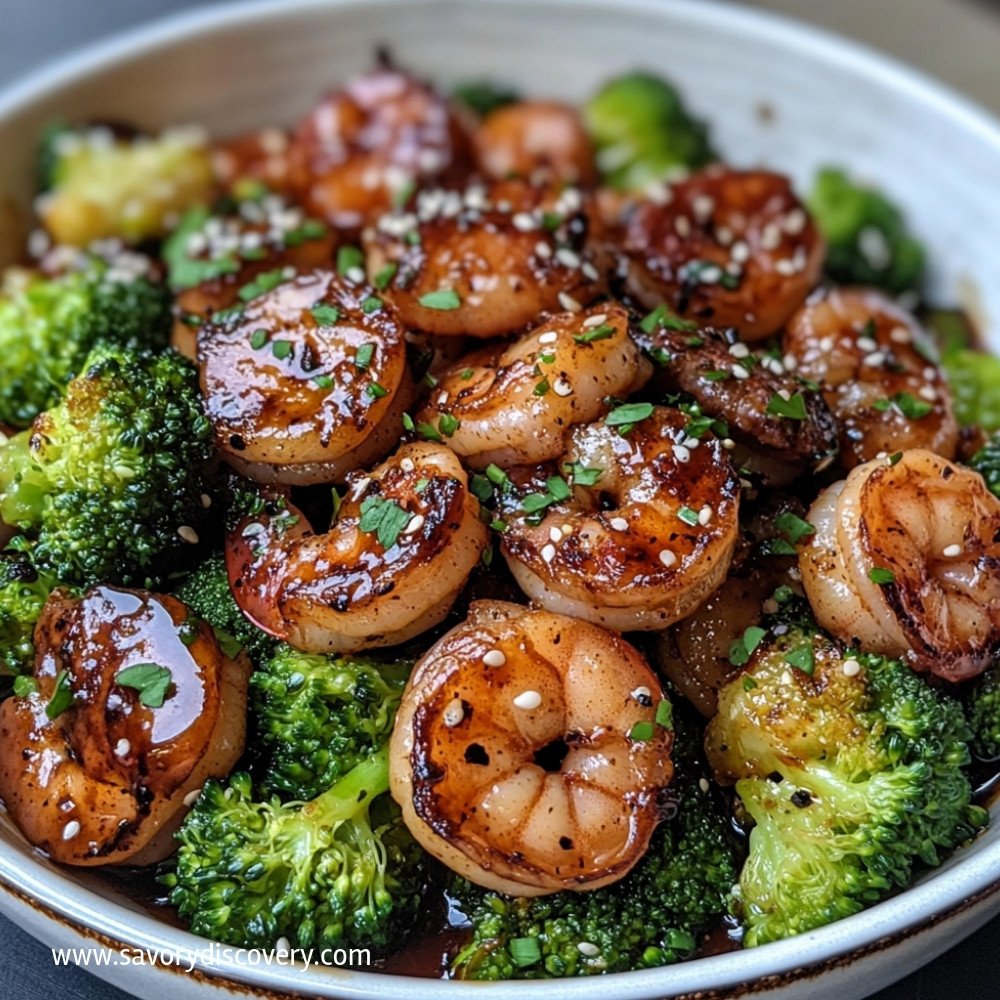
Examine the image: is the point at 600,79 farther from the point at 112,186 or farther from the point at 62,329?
the point at 62,329

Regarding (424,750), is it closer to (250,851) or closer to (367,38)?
(250,851)

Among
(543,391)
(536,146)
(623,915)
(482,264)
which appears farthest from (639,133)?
(623,915)

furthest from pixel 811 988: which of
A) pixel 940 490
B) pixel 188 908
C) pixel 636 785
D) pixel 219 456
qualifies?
pixel 219 456

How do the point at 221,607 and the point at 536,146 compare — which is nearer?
the point at 221,607

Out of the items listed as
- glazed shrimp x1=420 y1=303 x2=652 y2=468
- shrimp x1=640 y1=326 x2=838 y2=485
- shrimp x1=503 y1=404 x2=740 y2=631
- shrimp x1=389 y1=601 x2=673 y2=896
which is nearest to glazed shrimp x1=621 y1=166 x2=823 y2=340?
shrimp x1=640 y1=326 x2=838 y2=485

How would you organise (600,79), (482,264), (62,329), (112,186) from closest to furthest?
1. (482,264)
2. (62,329)
3. (112,186)
4. (600,79)

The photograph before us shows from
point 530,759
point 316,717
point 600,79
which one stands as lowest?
point 316,717

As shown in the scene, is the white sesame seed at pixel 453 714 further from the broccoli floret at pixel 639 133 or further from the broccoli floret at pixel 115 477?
the broccoli floret at pixel 639 133
